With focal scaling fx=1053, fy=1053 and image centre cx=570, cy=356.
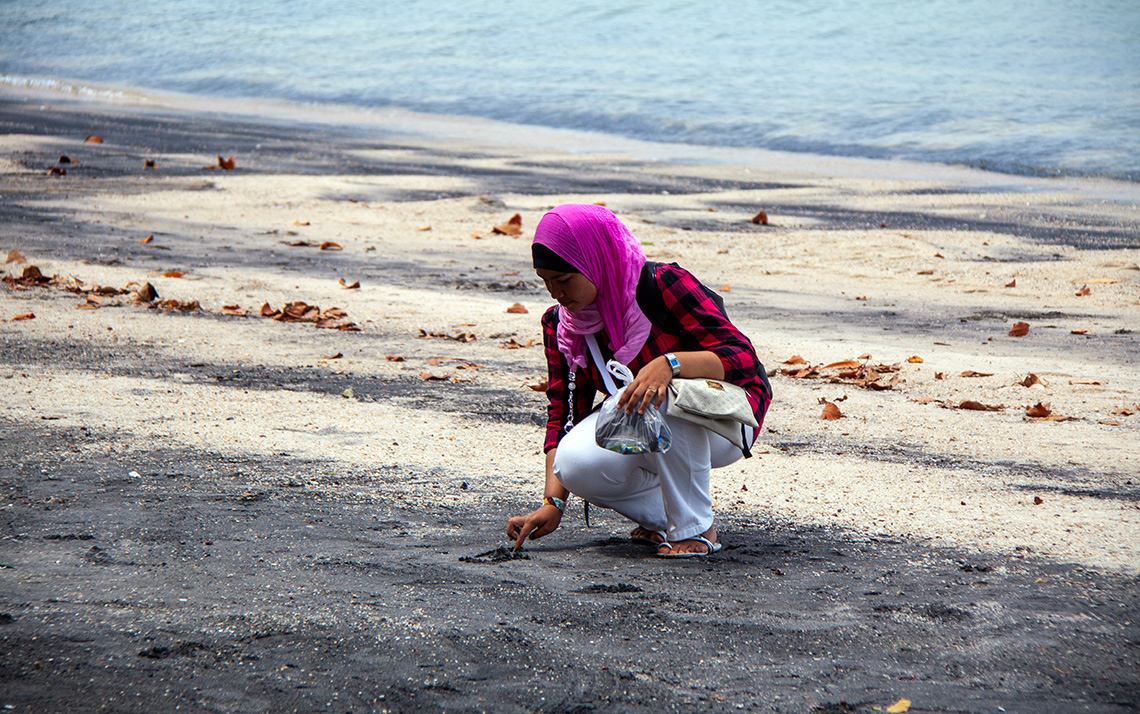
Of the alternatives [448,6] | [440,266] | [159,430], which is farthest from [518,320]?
[448,6]

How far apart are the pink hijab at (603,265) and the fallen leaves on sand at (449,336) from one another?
3378mm

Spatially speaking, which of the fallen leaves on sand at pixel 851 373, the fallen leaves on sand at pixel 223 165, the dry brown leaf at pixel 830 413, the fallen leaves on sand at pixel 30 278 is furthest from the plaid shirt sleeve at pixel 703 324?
the fallen leaves on sand at pixel 223 165

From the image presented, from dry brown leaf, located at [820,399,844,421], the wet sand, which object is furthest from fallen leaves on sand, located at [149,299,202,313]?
dry brown leaf, located at [820,399,844,421]

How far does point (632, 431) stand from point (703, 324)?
1.26 ft

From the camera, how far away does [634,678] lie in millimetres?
2475

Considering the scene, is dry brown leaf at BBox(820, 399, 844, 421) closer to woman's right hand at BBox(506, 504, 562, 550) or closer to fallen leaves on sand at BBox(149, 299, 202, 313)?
woman's right hand at BBox(506, 504, 562, 550)

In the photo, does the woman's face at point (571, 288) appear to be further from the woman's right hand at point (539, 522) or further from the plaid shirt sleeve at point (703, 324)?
the woman's right hand at point (539, 522)

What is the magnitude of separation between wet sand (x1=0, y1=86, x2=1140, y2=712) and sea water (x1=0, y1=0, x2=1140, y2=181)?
35.2 feet

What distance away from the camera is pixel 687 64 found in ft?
104

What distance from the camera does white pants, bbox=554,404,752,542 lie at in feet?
10.3

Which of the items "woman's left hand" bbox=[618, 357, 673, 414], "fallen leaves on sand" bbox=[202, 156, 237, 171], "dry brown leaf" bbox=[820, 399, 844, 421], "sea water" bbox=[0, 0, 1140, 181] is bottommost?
"dry brown leaf" bbox=[820, 399, 844, 421]

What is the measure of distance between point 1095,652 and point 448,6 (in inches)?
1807

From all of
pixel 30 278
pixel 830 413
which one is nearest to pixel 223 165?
pixel 30 278

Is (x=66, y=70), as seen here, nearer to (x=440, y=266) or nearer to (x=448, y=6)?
(x=448, y=6)
